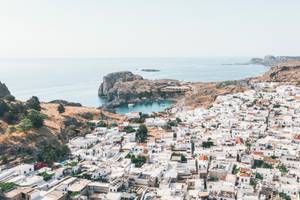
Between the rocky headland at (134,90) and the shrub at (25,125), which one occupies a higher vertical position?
the shrub at (25,125)

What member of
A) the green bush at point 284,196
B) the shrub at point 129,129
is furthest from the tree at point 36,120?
the green bush at point 284,196

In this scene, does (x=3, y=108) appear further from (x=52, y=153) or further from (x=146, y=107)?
(x=146, y=107)

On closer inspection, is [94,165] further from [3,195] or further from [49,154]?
[3,195]

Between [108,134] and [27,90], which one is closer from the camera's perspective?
[108,134]

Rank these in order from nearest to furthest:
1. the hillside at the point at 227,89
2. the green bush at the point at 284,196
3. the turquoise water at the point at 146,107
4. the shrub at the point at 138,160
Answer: the green bush at the point at 284,196, the shrub at the point at 138,160, the hillside at the point at 227,89, the turquoise water at the point at 146,107

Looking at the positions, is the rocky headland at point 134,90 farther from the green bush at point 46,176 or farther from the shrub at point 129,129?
the green bush at point 46,176

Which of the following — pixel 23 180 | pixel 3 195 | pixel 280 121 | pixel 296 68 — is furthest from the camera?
pixel 296 68

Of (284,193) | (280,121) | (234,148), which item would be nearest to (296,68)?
(280,121)
